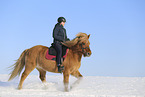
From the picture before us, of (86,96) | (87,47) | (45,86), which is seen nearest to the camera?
(86,96)

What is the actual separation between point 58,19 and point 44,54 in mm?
1436

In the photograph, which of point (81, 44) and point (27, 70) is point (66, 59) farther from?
point (27, 70)

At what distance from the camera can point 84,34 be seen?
6.38 metres

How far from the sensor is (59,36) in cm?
641

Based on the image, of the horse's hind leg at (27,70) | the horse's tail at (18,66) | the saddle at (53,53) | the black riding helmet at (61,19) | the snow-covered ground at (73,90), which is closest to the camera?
the snow-covered ground at (73,90)

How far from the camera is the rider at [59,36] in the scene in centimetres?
622

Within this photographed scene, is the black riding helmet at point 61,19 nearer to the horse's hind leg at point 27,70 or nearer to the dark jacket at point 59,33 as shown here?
the dark jacket at point 59,33

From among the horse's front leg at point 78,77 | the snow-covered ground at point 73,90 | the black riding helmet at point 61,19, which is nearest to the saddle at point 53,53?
the horse's front leg at point 78,77

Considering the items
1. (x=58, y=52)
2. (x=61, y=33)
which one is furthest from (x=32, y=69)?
(x=61, y=33)

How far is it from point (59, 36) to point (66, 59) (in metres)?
0.89

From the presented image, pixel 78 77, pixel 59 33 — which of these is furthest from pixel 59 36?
pixel 78 77

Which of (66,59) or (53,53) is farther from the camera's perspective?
(53,53)

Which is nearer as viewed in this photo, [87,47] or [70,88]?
[87,47]

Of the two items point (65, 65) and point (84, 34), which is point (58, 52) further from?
point (84, 34)
